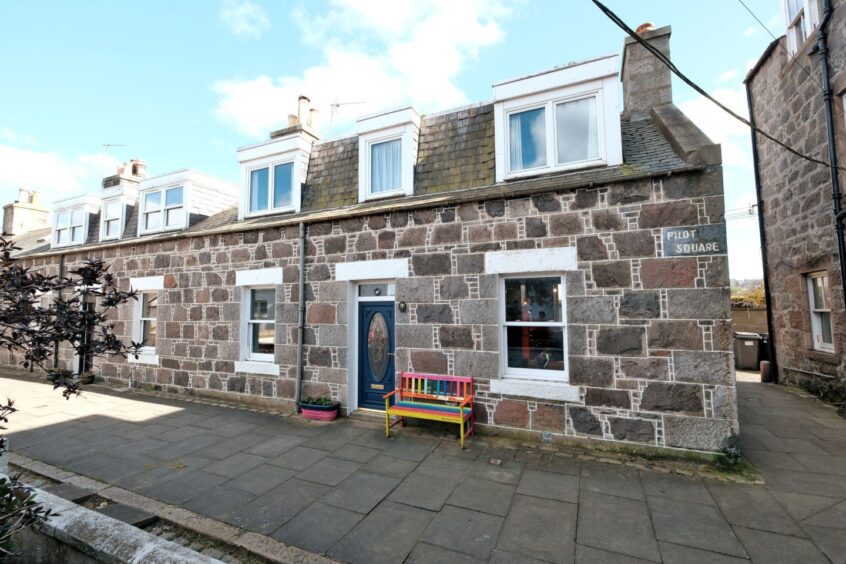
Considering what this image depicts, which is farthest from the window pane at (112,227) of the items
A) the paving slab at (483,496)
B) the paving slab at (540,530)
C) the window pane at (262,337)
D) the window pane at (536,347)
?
the paving slab at (540,530)

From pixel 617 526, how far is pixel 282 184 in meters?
8.74

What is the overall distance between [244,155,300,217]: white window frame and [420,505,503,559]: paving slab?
687 centimetres

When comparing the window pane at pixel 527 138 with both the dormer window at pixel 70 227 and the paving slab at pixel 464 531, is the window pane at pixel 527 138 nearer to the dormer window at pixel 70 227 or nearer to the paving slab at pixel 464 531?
the paving slab at pixel 464 531

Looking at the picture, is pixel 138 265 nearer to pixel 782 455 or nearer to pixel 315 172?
pixel 315 172

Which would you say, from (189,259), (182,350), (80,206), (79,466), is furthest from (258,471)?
(80,206)

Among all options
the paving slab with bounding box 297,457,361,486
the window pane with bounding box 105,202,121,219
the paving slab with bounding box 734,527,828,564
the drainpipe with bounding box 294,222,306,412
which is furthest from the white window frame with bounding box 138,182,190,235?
the paving slab with bounding box 734,527,828,564

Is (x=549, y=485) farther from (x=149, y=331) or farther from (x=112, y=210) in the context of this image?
(x=112, y=210)

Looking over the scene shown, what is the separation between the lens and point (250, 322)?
336 inches

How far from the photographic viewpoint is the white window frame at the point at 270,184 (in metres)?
8.71

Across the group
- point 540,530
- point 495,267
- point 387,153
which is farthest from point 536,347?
point 387,153

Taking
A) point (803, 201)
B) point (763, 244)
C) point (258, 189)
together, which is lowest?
point (763, 244)

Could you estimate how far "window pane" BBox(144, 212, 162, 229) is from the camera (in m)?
10.6

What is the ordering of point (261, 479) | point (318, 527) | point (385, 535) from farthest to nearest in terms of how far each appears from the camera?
point (261, 479)
point (318, 527)
point (385, 535)

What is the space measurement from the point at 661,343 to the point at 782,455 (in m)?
2.27
